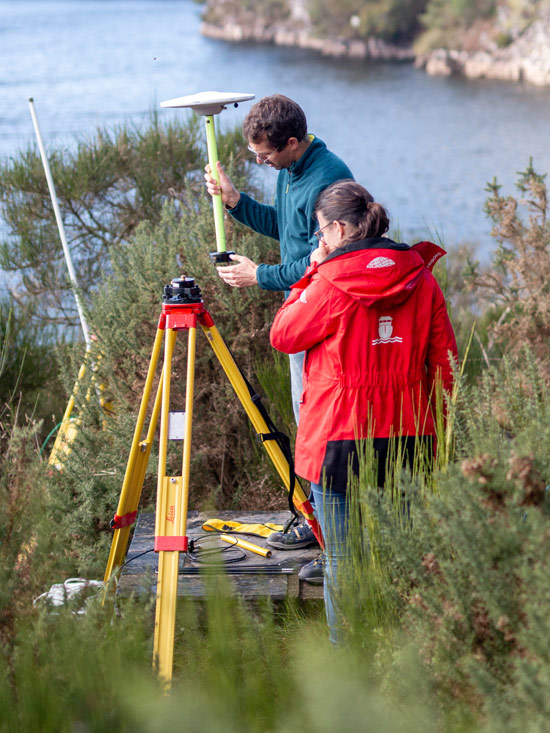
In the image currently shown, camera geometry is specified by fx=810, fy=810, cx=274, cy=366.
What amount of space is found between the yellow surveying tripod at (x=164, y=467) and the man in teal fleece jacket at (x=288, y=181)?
195 mm

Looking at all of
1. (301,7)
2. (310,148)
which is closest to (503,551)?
(310,148)

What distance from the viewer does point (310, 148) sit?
2.71 meters

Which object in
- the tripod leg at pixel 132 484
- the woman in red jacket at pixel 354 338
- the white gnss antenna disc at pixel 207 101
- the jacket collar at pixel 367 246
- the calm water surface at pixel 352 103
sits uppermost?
the white gnss antenna disc at pixel 207 101

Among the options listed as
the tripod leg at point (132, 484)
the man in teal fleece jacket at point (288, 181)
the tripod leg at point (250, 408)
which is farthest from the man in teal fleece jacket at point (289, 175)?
the tripod leg at point (132, 484)

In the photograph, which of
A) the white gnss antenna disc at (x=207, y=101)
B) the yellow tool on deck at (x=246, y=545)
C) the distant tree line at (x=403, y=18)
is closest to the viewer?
the white gnss antenna disc at (x=207, y=101)

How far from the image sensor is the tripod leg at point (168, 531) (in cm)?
218

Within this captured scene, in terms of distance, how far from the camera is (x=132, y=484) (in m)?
Result: 2.73

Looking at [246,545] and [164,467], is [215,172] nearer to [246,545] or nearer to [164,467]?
[164,467]

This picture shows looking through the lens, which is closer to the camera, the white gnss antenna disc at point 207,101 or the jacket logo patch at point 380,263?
the jacket logo patch at point 380,263

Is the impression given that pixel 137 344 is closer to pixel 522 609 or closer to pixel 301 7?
pixel 522 609

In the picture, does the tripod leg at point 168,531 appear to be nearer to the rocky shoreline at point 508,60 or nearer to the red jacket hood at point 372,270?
the red jacket hood at point 372,270

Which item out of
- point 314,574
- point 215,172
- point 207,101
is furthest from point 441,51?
point 314,574

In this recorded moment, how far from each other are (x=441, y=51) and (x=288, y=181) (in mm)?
51479

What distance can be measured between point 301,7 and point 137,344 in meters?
64.4
